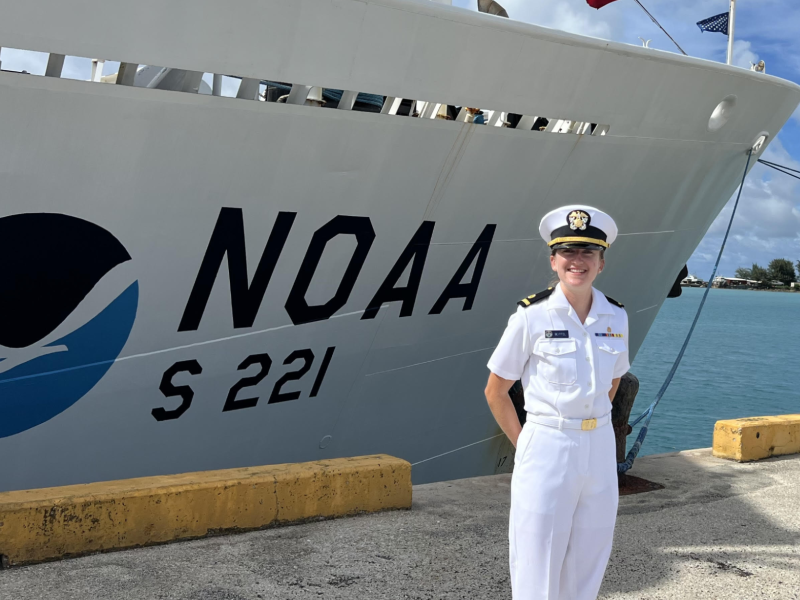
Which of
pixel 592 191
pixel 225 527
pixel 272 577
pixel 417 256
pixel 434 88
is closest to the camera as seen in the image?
pixel 272 577

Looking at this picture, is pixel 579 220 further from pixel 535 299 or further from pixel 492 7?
pixel 492 7

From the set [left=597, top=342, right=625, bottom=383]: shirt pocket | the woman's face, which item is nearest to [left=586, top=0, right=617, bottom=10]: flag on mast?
the woman's face

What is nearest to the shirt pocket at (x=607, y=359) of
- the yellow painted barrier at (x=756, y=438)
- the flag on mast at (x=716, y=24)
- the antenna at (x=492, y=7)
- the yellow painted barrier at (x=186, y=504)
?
the yellow painted barrier at (x=186, y=504)

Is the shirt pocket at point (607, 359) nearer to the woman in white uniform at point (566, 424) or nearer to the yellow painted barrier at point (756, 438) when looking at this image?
the woman in white uniform at point (566, 424)

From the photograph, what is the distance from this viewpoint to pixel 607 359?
2.49 metres

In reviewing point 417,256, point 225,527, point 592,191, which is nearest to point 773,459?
point 592,191

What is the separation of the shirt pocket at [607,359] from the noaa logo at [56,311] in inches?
97.7

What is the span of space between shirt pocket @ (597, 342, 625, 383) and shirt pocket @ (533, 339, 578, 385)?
91 millimetres

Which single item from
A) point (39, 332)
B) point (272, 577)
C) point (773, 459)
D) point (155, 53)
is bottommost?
point (272, 577)

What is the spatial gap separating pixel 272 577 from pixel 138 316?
5.11 ft

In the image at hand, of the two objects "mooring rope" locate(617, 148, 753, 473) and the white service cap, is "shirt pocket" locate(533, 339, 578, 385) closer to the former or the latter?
the white service cap

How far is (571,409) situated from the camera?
2.40 m

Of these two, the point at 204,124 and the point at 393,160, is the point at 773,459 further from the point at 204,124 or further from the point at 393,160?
the point at 204,124

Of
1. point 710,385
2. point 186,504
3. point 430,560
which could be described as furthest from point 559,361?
point 710,385
